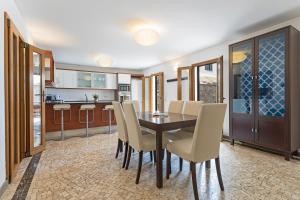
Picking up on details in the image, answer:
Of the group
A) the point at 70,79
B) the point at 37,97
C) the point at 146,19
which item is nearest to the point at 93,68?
the point at 70,79

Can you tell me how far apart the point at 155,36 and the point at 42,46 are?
3.29 m

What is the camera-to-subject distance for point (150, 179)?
2.11m

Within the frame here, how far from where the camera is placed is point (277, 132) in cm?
277

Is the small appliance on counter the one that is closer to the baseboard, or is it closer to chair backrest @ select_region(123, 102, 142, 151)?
the baseboard

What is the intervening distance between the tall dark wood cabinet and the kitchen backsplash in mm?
5183

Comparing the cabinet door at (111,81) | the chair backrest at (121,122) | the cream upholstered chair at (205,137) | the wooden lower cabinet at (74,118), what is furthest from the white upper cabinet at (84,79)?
the cream upholstered chair at (205,137)

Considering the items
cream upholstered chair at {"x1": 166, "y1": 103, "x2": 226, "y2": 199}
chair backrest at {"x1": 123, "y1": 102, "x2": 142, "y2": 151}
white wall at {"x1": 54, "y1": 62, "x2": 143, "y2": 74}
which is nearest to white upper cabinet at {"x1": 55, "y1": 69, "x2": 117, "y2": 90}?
A: white wall at {"x1": 54, "y1": 62, "x2": 143, "y2": 74}

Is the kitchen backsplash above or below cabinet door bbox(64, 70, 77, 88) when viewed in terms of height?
below

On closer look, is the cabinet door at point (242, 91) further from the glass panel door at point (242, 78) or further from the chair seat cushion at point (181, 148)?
the chair seat cushion at point (181, 148)

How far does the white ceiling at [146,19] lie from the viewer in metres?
2.39

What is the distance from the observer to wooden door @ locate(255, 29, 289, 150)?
2717 millimetres

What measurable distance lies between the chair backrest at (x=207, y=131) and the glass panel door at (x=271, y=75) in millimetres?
1748

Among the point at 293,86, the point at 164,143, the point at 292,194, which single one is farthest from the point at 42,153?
the point at 293,86

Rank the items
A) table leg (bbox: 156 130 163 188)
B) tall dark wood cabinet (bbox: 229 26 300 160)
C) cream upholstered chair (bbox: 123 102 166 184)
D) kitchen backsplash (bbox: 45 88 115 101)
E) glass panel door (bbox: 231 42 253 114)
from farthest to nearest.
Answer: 1. kitchen backsplash (bbox: 45 88 115 101)
2. glass panel door (bbox: 231 42 253 114)
3. tall dark wood cabinet (bbox: 229 26 300 160)
4. cream upholstered chair (bbox: 123 102 166 184)
5. table leg (bbox: 156 130 163 188)
